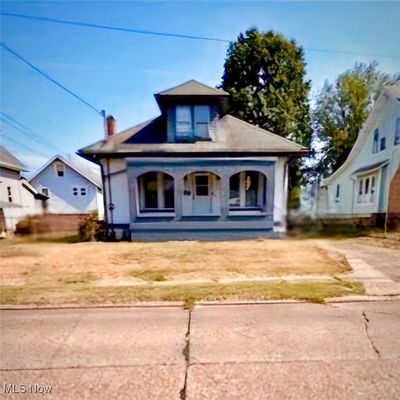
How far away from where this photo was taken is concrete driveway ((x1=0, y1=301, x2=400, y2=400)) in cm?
188

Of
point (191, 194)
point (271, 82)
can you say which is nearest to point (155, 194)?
point (191, 194)

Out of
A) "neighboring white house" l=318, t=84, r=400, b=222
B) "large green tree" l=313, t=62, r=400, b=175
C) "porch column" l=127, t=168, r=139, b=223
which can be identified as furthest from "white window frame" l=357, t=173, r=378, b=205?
"porch column" l=127, t=168, r=139, b=223

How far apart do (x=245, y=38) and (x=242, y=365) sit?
11.0 feet

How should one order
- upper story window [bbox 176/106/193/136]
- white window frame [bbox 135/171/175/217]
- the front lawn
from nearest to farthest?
the front lawn < upper story window [bbox 176/106/193/136] < white window frame [bbox 135/171/175/217]

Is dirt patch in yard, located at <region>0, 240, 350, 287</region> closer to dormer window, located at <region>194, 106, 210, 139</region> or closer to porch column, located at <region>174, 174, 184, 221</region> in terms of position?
porch column, located at <region>174, 174, 184, 221</region>

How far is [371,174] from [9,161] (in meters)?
5.01

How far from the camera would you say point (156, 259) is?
6281 millimetres

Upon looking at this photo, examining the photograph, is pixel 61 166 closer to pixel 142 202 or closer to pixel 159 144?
pixel 159 144

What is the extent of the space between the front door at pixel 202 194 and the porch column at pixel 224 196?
588 millimetres

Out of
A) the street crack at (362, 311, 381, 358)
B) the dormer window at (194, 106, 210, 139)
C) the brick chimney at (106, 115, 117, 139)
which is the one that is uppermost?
the dormer window at (194, 106, 210, 139)

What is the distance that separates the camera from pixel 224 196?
27.1 feet

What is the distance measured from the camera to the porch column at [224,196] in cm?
797

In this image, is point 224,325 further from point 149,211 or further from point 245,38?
point 149,211

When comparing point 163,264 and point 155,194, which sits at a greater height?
point 155,194
